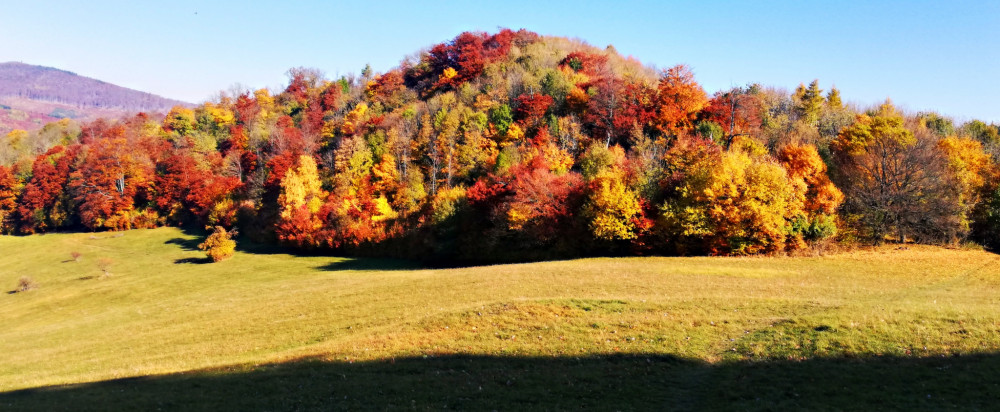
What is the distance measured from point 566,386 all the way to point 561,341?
217 inches

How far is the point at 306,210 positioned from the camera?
83.1 m

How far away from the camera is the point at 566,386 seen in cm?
1755

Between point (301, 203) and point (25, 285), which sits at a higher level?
point (301, 203)

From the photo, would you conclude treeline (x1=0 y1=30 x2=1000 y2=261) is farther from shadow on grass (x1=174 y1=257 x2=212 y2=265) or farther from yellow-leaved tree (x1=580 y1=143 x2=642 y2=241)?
shadow on grass (x1=174 y1=257 x2=212 y2=265)

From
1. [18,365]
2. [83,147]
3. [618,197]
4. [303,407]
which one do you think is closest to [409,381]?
[303,407]

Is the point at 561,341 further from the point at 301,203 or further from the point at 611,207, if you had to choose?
the point at 301,203

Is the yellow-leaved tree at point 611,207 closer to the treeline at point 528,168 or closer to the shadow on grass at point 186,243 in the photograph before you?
the treeline at point 528,168

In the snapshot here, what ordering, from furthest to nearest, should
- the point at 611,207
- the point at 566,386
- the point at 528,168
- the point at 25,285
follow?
the point at 528,168
the point at 25,285
the point at 611,207
the point at 566,386

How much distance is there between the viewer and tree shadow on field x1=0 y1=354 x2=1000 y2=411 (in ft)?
51.5

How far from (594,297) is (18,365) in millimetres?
34607

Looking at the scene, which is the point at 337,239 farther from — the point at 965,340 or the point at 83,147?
the point at 83,147

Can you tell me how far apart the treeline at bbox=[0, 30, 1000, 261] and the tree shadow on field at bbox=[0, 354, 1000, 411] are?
111 ft

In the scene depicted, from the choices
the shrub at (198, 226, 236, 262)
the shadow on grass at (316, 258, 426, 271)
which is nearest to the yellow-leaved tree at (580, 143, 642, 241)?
the shadow on grass at (316, 258, 426, 271)

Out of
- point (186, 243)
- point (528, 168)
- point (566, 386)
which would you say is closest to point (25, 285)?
point (186, 243)
